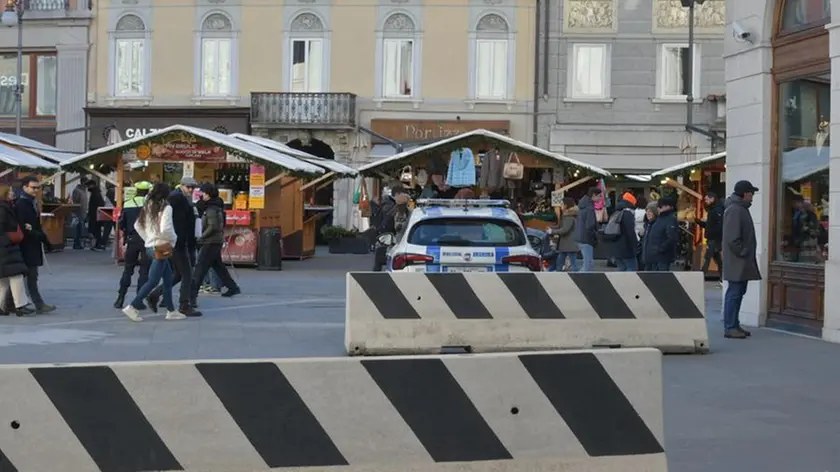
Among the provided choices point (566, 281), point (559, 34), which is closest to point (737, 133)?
point (566, 281)

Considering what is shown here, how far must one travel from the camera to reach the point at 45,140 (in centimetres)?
4134

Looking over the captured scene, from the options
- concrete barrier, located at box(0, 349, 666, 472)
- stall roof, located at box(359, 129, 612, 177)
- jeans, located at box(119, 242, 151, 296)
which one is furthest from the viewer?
stall roof, located at box(359, 129, 612, 177)

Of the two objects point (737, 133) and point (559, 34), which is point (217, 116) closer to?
point (559, 34)

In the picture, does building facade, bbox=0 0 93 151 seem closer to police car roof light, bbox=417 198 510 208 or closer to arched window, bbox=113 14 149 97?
arched window, bbox=113 14 149 97

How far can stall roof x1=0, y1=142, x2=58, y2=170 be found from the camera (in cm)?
2812

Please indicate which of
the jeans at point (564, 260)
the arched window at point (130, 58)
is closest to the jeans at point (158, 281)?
the jeans at point (564, 260)

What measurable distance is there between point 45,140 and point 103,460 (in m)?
37.9

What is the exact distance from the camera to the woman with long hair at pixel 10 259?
15.6 metres

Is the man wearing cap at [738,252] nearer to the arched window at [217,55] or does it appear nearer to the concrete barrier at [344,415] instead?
the concrete barrier at [344,415]

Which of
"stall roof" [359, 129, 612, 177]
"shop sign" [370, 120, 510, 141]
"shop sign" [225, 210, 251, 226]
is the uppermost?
"shop sign" [370, 120, 510, 141]

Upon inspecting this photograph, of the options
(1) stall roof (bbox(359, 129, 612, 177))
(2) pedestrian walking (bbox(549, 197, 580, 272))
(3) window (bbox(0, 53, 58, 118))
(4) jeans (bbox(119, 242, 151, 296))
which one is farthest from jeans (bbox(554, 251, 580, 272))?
(3) window (bbox(0, 53, 58, 118))

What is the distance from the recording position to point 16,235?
617 inches

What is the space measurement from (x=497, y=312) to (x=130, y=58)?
99.2ft

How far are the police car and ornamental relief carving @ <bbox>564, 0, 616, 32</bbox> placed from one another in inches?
1004
